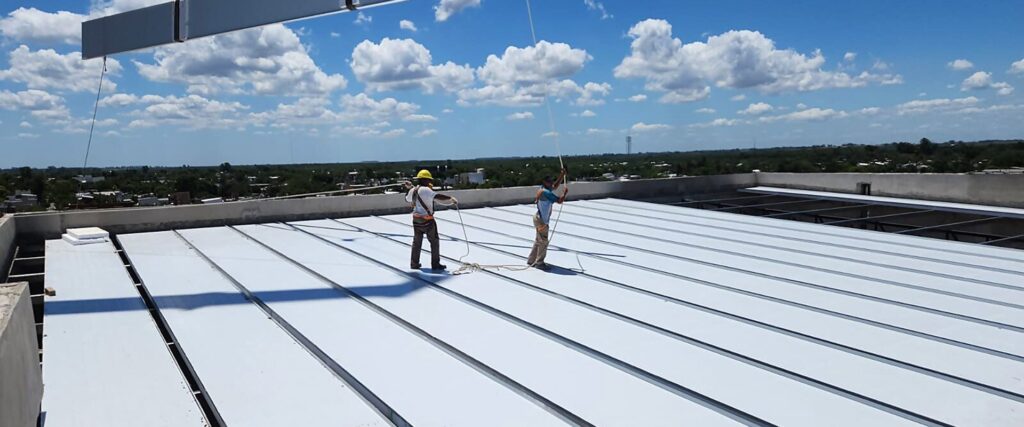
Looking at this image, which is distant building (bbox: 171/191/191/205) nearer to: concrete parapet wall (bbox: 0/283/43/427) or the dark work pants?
the dark work pants

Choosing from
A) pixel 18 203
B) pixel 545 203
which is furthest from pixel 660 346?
pixel 18 203

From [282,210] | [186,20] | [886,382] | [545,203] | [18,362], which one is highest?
[186,20]

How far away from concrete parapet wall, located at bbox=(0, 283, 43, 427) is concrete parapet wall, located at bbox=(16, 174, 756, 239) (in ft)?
27.1

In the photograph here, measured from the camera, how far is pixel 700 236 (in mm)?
9953

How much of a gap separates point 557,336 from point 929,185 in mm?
13782

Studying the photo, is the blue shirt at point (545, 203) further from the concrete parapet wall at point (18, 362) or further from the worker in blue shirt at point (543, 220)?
the concrete parapet wall at point (18, 362)

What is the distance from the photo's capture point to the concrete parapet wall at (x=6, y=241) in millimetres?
8148

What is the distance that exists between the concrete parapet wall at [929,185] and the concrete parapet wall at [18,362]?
16.0 meters

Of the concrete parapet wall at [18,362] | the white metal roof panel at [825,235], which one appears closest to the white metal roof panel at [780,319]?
the white metal roof panel at [825,235]

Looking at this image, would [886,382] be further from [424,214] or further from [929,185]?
[929,185]

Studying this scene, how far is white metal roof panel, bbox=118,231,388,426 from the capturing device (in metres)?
3.60

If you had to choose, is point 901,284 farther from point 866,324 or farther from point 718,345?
point 718,345

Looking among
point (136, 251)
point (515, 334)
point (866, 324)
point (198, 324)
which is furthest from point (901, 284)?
point (136, 251)

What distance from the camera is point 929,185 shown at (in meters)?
14.7
